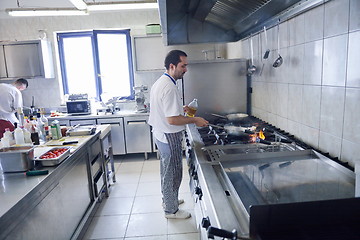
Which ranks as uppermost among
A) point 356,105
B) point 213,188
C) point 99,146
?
point 356,105

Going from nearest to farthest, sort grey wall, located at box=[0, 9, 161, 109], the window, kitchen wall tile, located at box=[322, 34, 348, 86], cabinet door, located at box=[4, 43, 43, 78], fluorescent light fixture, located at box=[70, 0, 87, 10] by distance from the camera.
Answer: kitchen wall tile, located at box=[322, 34, 348, 86]
fluorescent light fixture, located at box=[70, 0, 87, 10]
cabinet door, located at box=[4, 43, 43, 78]
grey wall, located at box=[0, 9, 161, 109]
the window

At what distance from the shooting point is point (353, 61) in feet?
4.08

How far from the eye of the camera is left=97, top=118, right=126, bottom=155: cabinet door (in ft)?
13.1

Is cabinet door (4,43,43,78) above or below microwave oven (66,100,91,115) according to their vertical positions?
above

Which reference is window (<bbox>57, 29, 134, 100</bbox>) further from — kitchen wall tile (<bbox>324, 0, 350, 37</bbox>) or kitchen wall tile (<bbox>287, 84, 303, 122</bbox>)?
kitchen wall tile (<bbox>324, 0, 350, 37</bbox>)

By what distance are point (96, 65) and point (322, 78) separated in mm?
3777

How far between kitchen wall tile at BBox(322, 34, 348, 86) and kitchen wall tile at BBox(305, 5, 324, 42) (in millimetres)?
92

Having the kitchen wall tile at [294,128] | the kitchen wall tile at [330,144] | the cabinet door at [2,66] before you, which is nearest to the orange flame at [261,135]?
the kitchen wall tile at [294,128]

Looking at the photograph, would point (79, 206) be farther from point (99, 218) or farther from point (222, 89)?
point (222, 89)

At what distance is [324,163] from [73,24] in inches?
171

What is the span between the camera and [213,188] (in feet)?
3.64

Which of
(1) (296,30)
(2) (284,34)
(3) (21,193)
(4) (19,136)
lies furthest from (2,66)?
(1) (296,30)

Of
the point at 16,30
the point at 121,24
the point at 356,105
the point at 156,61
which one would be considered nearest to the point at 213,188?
the point at 356,105

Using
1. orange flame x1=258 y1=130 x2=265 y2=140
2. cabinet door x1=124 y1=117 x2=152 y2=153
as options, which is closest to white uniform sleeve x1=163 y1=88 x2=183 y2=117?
orange flame x1=258 y1=130 x2=265 y2=140
